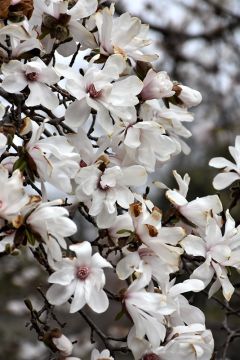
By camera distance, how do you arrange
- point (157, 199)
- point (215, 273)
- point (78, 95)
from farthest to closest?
point (157, 199), point (215, 273), point (78, 95)

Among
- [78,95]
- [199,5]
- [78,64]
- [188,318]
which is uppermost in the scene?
[78,95]

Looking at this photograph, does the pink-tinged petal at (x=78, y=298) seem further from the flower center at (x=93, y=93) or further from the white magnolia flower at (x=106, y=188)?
the flower center at (x=93, y=93)

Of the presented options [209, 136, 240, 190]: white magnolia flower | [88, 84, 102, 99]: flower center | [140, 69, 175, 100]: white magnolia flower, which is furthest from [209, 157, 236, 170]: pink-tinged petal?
[88, 84, 102, 99]: flower center

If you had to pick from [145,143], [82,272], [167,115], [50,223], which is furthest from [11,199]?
[167,115]

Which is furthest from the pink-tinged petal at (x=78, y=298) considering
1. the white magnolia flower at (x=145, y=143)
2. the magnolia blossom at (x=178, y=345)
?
the white magnolia flower at (x=145, y=143)

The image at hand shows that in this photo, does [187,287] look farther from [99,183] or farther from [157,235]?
[99,183]

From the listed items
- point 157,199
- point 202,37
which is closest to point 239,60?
point 202,37

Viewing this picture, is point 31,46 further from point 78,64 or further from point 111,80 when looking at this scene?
point 78,64
